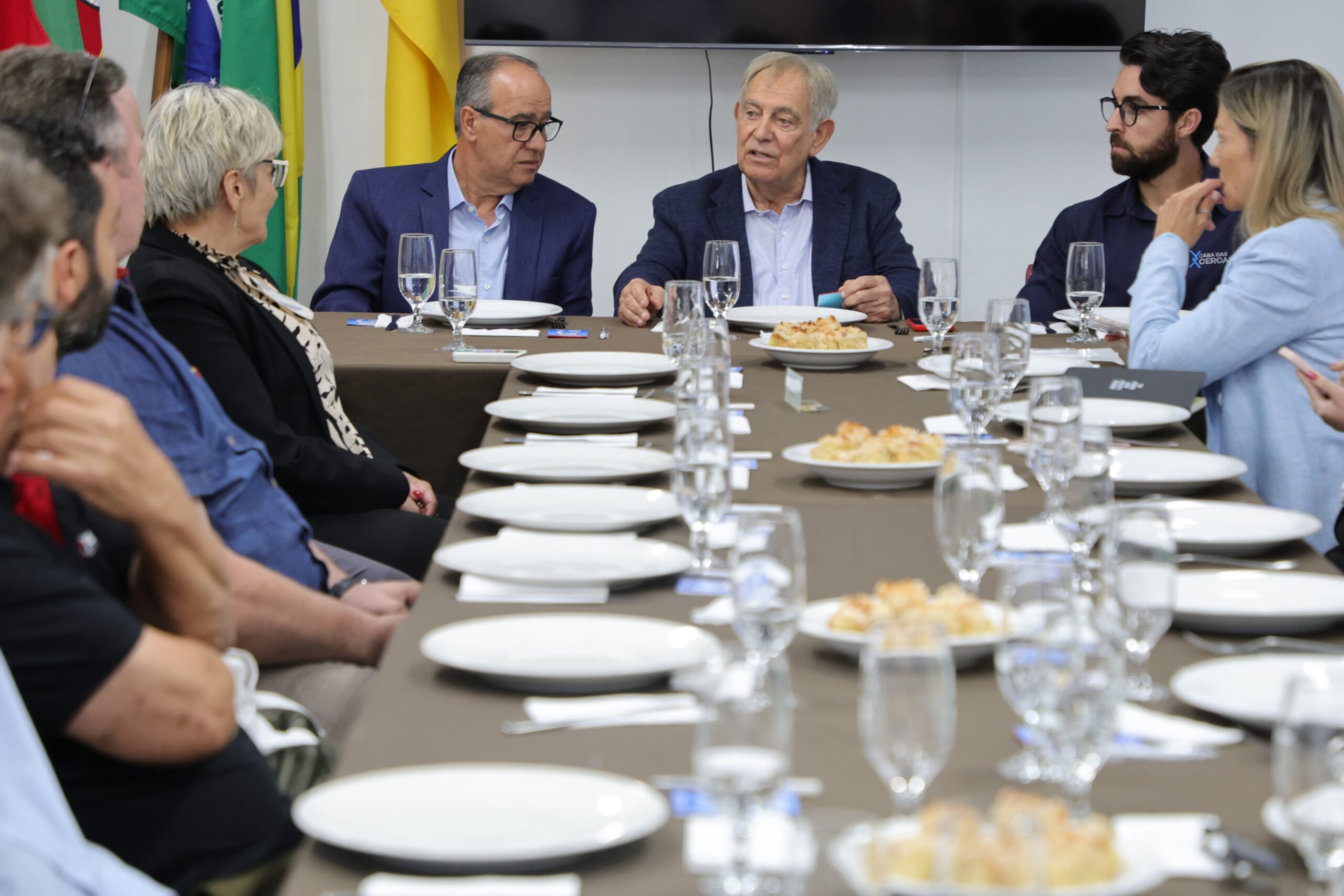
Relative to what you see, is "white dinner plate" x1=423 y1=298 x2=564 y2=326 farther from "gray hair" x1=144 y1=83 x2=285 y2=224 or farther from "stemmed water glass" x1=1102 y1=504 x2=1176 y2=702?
"stemmed water glass" x1=1102 y1=504 x2=1176 y2=702

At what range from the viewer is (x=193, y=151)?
2.53 m

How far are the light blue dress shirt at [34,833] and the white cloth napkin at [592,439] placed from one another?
118cm

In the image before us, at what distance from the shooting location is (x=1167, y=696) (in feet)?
3.94

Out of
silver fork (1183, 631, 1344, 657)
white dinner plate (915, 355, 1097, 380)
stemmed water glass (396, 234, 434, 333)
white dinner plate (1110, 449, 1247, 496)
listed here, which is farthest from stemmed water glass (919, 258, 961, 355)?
silver fork (1183, 631, 1344, 657)

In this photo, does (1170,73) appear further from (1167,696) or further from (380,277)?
(1167,696)

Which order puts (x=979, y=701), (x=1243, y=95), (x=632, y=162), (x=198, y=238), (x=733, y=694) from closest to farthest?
1. (x=733, y=694)
2. (x=979, y=701)
3. (x=198, y=238)
4. (x=1243, y=95)
5. (x=632, y=162)

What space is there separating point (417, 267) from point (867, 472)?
62.8 inches

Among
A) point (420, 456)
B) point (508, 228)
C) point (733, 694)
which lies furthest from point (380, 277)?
point (733, 694)

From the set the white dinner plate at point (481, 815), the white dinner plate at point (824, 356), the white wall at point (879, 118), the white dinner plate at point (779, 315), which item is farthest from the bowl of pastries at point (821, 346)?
the white wall at point (879, 118)

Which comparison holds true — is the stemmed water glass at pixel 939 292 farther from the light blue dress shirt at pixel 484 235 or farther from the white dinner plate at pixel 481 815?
the white dinner plate at pixel 481 815

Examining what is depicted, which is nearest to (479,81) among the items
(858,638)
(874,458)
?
(874,458)

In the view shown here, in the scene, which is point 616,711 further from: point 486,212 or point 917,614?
point 486,212

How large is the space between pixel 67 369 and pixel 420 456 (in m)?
1.43

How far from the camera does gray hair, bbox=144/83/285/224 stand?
8.27ft
